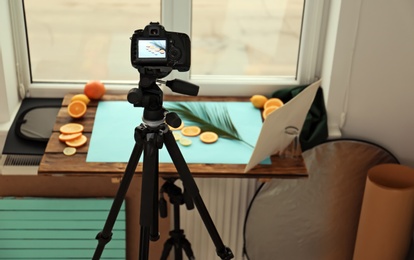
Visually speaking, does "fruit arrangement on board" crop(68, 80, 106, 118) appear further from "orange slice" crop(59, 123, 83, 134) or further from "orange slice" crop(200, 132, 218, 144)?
"orange slice" crop(200, 132, 218, 144)

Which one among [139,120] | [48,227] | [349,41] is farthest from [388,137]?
[48,227]

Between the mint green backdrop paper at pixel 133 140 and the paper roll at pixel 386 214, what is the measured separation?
0.44m

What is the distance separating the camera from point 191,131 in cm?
242

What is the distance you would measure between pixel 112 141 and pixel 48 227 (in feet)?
1.59

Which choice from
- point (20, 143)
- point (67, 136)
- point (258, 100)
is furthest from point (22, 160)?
point (258, 100)

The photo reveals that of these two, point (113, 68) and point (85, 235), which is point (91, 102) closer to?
point (113, 68)

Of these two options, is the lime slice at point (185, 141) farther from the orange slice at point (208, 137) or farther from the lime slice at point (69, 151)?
the lime slice at point (69, 151)

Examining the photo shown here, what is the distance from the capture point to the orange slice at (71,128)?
236 cm

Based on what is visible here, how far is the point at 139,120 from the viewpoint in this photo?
8.09 feet

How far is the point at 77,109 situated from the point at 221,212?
71 cm

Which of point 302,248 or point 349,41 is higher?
point 349,41

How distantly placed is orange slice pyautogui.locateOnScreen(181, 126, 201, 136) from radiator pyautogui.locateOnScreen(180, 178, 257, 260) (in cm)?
22

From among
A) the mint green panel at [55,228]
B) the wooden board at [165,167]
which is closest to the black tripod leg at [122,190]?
the wooden board at [165,167]

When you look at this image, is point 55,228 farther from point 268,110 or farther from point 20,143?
point 268,110
